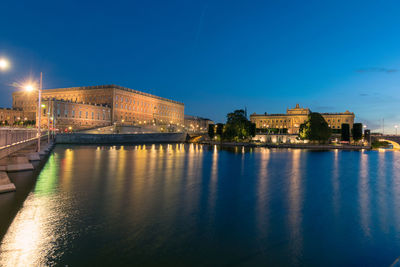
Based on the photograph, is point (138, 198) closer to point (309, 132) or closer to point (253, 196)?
point (253, 196)

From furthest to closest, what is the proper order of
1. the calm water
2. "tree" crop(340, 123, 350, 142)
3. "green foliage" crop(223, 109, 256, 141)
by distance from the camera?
"green foliage" crop(223, 109, 256, 141)
"tree" crop(340, 123, 350, 142)
the calm water

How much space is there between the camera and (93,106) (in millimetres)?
118188

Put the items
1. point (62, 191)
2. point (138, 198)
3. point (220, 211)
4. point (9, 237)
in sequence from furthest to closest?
point (62, 191) < point (138, 198) < point (220, 211) < point (9, 237)

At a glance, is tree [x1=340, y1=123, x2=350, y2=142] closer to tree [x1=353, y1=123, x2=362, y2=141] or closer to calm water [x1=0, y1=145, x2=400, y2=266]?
tree [x1=353, y1=123, x2=362, y2=141]

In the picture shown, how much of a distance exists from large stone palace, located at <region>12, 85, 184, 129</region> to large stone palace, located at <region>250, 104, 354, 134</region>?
6229cm

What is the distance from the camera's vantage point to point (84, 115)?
114m

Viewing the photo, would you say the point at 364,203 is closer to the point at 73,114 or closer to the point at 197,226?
the point at 197,226

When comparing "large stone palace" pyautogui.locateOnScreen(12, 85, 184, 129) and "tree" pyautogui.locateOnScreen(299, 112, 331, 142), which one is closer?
"tree" pyautogui.locateOnScreen(299, 112, 331, 142)

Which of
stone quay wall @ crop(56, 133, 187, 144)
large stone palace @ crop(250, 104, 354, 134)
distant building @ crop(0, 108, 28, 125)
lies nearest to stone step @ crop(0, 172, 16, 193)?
stone quay wall @ crop(56, 133, 187, 144)

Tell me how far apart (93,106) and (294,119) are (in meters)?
111

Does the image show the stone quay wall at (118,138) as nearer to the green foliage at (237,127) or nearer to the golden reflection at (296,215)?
the green foliage at (237,127)

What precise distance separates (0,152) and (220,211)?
43.9ft

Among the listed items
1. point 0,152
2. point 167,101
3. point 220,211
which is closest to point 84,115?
point 167,101

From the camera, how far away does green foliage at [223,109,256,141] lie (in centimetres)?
8981
